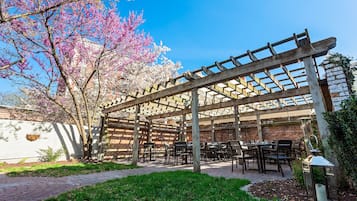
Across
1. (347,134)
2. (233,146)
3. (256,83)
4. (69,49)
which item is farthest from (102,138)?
(347,134)

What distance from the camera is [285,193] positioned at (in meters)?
2.86

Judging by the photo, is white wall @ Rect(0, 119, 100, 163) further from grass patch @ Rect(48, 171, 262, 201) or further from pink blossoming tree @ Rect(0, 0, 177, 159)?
grass patch @ Rect(48, 171, 262, 201)

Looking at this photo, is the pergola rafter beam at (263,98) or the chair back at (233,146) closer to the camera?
the chair back at (233,146)

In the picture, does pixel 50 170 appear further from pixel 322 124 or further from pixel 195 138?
pixel 322 124

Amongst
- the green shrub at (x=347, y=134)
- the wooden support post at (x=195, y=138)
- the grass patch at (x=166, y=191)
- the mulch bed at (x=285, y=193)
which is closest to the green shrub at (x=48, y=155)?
the grass patch at (x=166, y=191)

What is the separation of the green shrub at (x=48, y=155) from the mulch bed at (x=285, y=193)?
25.5 feet

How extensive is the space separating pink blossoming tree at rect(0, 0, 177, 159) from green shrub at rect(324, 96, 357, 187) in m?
7.41

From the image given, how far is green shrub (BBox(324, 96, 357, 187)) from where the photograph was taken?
2303mm

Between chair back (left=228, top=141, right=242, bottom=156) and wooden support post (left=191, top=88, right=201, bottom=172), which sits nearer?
wooden support post (left=191, top=88, right=201, bottom=172)

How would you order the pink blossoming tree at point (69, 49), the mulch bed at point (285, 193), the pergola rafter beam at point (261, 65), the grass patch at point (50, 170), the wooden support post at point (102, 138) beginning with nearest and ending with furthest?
the mulch bed at point (285, 193), the pergola rafter beam at point (261, 65), the grass patch at point (50, 170), the pink blossoming tree at point (69, 49), the wooden support post at point (102, 138)

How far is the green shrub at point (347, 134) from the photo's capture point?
2.30 m

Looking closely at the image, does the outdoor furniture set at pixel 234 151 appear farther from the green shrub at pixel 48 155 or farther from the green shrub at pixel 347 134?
the green shrub at pixel 48 155

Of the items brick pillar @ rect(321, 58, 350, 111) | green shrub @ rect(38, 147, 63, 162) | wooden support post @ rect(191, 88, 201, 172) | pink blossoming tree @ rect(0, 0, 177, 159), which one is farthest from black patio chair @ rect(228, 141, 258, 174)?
green shrub @ rect(38, 147, 63, 162)

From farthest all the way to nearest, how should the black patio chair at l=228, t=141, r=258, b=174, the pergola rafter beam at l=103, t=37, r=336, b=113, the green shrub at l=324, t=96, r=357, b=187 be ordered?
the black patio chair at l=228, t=141, r=258, b=174
the pergola rafter beam at l=103, t=37, r=336, b=113
the green shrub at l=324, t=96, r=357, b=187
